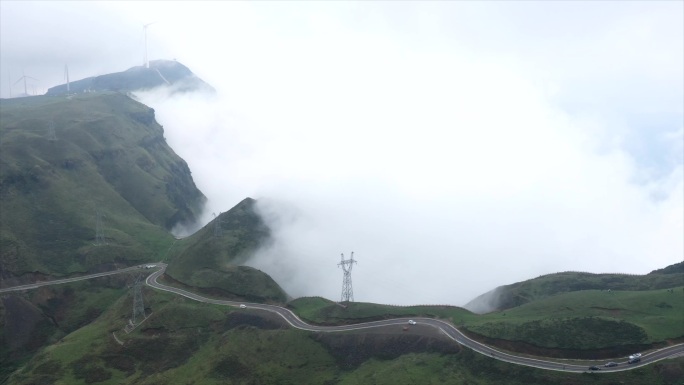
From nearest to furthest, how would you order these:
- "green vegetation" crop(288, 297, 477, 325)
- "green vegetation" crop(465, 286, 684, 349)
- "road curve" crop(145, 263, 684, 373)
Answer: "road curve" crop(145, 263, 684, 373) < "green vegetation" crop(465, 286, 684, 349) < "green vegetation" crop(288, 297, 477, 325)

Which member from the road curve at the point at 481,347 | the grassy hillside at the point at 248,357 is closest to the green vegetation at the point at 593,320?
the road curve at the point at 481,347

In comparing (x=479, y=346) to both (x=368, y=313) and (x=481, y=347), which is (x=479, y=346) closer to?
(x=481, y=347)

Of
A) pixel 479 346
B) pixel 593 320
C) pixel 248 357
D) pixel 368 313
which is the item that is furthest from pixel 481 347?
pixel 248 357

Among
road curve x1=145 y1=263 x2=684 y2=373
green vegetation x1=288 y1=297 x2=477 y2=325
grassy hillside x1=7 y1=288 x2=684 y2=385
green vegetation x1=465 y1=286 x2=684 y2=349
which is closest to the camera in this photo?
road curve x1=145 y1=263 x2=684 y2=373

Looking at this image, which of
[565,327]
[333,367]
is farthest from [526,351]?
[333,367]

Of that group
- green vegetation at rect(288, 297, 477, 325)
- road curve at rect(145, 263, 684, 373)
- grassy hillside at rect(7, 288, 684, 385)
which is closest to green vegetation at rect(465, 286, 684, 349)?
road curve at rect(145, 263, 684, 373)

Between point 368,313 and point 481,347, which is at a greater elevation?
point 368,313

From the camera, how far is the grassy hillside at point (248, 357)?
478 feet

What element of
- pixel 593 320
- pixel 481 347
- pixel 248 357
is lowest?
pixel 248 357

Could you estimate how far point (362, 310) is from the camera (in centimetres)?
18438

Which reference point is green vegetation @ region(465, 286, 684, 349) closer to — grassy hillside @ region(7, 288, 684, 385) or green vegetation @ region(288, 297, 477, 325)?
green vegetation @ region(288, 297, 477, 325)

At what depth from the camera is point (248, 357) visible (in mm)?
170500

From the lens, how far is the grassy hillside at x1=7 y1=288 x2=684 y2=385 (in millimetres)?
145625

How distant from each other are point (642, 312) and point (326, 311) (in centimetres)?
10532
